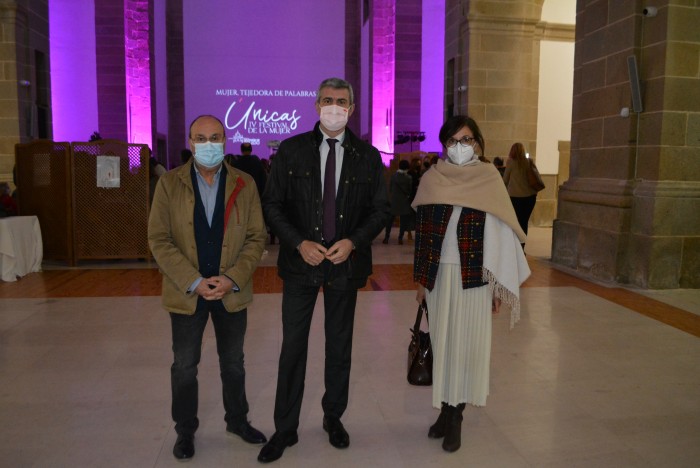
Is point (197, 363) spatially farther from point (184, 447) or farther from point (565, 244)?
point (565, 244)

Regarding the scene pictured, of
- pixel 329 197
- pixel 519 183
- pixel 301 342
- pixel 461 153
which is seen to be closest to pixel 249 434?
pixel 301 342

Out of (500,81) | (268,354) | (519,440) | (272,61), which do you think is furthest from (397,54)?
(519,440)

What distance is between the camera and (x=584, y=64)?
8133 millimetres

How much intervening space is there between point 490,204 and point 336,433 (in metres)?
1.42

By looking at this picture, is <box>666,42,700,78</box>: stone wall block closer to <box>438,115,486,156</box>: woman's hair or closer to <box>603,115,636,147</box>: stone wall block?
<box>603,115,636,147</box>: stone wall block

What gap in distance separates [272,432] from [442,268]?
4.29 feet

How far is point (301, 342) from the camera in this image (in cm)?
295

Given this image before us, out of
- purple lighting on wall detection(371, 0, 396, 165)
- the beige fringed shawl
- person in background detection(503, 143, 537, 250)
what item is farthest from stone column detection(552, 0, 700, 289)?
purple lighting on wall detection(371, 0, 396, 165)

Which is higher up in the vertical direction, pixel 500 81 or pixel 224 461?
pixel 500 81

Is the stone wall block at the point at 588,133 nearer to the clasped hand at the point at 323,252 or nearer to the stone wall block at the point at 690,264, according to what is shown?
the stone wall block at the point at 690,264

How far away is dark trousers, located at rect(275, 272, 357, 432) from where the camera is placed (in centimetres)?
293

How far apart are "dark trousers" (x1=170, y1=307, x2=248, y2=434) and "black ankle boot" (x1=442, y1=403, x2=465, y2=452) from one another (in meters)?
1.06

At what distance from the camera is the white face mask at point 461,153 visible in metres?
2.94

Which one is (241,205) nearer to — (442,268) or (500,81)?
(442,268)
